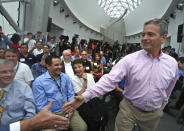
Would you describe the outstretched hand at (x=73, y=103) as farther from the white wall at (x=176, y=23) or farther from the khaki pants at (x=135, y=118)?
the white wall at (x=176, y=23)

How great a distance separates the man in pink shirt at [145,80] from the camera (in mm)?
1645

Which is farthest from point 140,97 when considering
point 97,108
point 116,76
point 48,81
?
point 48,81

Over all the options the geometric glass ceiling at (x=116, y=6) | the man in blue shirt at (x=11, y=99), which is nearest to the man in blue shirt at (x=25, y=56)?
the man in blue shirt at (x=11, y=99)

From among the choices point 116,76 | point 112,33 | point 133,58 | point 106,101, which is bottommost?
point 106,101

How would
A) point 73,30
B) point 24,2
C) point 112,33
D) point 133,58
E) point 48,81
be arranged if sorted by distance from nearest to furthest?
point 133,58, point 48,81, point 24,2, point 73,30, point 112,33

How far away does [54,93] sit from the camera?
2.45 m

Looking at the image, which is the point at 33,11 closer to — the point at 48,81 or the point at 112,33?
the point at 48,81

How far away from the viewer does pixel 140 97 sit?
1696 millimetres

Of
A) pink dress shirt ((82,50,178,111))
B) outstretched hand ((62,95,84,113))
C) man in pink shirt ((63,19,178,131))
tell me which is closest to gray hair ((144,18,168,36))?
man in pink shirt ((63,19,178,131))

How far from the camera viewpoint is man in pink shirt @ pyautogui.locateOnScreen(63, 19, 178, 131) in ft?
5.40

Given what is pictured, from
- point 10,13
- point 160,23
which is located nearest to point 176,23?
point 10,13

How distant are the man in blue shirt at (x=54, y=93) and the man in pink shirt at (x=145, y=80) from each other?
2.94ft

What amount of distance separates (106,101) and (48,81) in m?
1.29

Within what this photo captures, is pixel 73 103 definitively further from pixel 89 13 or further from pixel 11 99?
pixel 89 13
